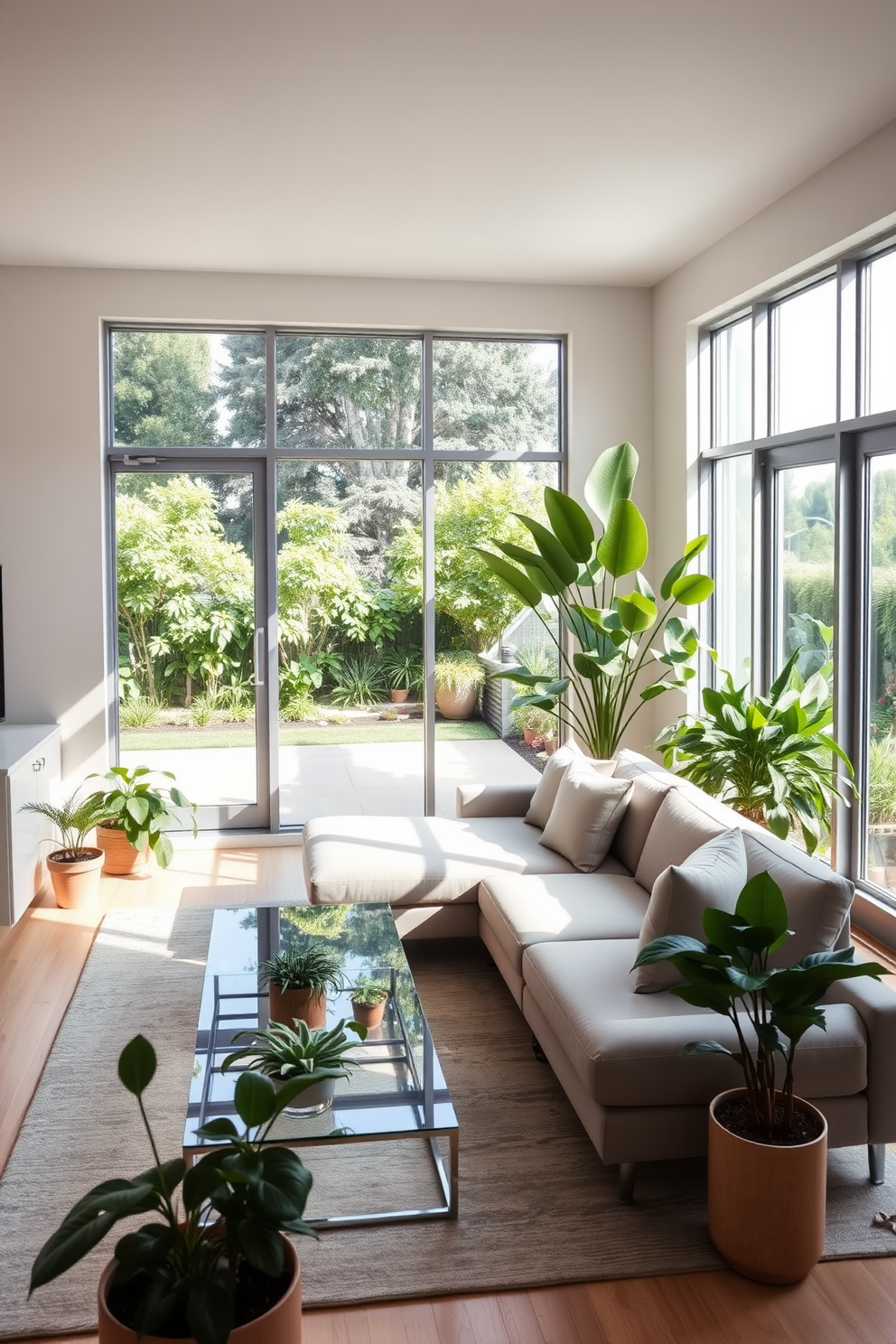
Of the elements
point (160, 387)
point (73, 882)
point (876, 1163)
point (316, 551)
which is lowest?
point (876, 1163)

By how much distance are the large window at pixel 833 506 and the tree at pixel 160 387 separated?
2823 mm

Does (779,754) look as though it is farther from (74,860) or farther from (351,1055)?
(74,860)

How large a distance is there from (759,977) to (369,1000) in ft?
3.93

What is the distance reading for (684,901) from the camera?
9.43 ft

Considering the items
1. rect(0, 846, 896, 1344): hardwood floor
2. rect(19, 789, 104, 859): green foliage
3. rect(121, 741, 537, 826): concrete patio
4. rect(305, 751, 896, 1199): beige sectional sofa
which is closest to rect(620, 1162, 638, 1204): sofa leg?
rect(305, 751, 896, 1199): beige sectional sofa

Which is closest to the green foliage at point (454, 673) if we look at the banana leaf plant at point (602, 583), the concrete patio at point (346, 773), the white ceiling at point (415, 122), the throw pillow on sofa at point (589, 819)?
the concrete patio at point (346, 773)

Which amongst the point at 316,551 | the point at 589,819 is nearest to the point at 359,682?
the point at 316,551

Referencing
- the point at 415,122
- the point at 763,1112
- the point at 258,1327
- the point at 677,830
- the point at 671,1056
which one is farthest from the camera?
the point at 415,122

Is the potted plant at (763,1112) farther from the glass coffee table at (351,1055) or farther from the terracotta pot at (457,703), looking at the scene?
the terracotta pot at (457,703)

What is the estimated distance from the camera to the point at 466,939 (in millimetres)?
4582

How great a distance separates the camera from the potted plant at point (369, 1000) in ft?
10.0

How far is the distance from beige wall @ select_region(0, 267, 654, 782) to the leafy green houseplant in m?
2.83

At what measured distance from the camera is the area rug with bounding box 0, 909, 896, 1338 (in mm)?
2416

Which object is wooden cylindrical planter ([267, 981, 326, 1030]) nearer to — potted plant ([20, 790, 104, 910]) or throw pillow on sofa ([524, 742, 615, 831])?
throw pillow on sofa ([524, 742, 615, 831])
